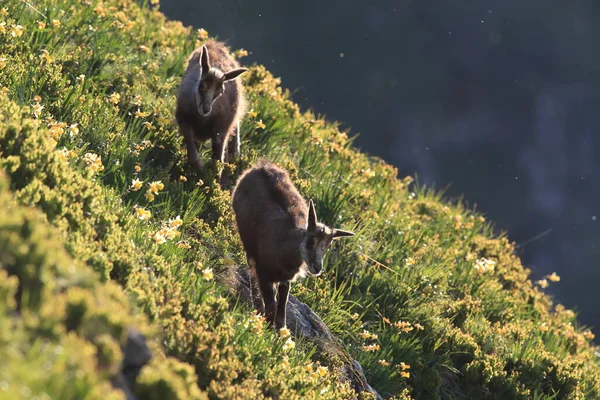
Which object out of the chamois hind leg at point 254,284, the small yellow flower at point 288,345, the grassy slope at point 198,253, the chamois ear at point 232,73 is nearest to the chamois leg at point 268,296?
the chamois hind leg at point 254,284

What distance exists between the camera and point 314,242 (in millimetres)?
9109

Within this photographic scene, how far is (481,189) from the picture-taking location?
118 feet

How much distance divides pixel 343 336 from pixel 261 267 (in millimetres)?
1120

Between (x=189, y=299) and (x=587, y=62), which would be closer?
(x=189, y=299)

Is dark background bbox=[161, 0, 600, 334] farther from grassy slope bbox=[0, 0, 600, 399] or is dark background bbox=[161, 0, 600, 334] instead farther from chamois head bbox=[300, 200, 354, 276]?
chamois head bbox=[300, 200, 354, 276]

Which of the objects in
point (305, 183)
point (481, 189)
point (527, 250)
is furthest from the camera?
point (481, 189)

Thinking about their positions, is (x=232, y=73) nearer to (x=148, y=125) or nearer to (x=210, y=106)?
(x=210, y=106)

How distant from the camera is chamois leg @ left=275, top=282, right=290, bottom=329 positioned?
8.65 metres

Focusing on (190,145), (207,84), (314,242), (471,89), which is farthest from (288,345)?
(471,89)

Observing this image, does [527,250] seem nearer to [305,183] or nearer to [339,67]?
[339,67]

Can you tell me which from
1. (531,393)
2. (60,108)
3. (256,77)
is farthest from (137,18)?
(531,393)

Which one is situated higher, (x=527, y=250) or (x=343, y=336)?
(x=527, y=250)

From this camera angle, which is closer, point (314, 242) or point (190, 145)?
point (314, 242)

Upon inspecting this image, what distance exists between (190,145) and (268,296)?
2.43 meters
